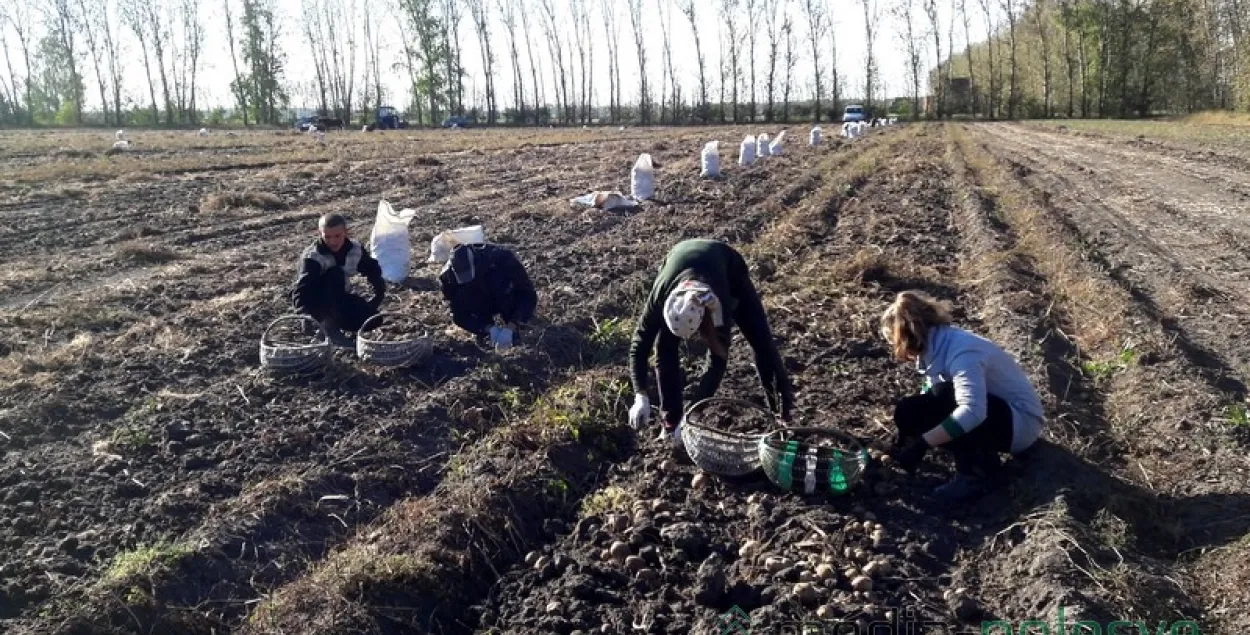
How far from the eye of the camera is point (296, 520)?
463cm

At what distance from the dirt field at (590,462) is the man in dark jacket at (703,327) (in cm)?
40

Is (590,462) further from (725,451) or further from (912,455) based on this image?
(912,455)

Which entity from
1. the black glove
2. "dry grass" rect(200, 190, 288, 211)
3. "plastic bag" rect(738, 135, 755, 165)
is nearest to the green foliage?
the black glove

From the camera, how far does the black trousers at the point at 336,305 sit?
7.20m

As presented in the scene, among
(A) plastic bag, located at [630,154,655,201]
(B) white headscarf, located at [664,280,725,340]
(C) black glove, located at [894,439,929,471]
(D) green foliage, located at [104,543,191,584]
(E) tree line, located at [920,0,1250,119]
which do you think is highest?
(E) tree line, located at [920,0,1250,119]

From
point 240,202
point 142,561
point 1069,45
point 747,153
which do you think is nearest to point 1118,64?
point 1069,45

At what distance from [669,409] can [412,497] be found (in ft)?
4.70

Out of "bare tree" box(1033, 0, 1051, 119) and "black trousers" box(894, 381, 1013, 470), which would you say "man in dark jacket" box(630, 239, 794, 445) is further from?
"bare tree" box(1033, 0, 1051, 119)

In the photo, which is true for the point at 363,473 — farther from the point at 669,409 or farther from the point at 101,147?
the point at 101,147

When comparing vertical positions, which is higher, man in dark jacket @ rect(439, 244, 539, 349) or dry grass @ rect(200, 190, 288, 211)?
dry grass @ rect(200, 190, 288, 211)

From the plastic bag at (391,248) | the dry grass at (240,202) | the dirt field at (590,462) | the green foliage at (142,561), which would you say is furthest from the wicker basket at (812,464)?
the dry grass at (240,202)

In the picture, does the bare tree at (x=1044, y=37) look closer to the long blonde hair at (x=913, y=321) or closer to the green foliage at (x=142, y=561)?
the long blonde hair at (x=913, y=321)

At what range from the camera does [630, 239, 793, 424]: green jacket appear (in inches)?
183

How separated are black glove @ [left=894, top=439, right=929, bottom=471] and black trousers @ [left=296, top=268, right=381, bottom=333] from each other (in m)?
4.35
